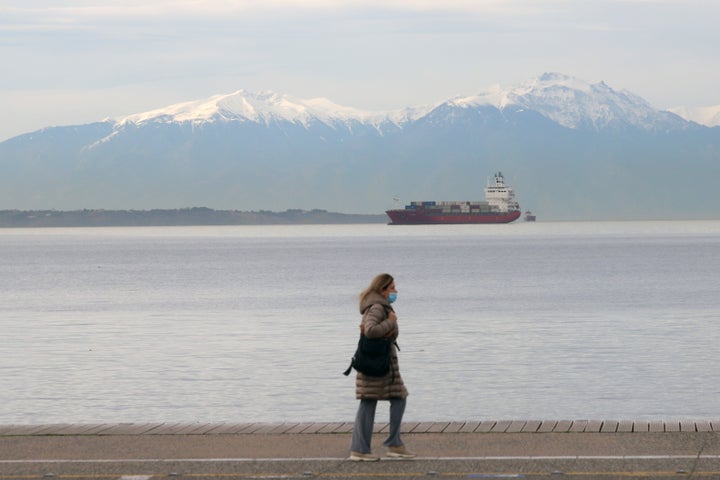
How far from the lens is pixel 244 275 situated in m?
96.0

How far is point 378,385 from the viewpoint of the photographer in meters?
12.4

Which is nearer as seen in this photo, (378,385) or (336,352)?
(378,385)

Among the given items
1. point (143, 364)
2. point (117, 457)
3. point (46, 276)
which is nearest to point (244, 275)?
point (46, 276)

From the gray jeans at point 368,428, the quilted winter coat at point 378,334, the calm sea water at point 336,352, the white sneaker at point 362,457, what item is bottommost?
the calm sea water at point 336,352

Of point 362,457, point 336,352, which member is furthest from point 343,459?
point 336,352

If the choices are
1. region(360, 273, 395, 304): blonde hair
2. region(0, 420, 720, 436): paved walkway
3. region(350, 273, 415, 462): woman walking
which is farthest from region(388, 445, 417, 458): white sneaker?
region(360, 273, 395, 304): blonde hair

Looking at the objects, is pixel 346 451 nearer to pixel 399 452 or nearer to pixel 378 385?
pixel 399 452

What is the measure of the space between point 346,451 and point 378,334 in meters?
1.39

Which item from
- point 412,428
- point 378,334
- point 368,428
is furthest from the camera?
point 412,428

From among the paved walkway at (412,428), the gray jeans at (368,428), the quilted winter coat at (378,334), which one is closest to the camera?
the quilted winter coat at (378,334)

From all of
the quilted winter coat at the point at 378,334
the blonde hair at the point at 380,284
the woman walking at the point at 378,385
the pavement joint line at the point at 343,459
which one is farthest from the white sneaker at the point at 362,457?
the blonde hair at the point at 380,284

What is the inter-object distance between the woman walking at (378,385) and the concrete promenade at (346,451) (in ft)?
0.68

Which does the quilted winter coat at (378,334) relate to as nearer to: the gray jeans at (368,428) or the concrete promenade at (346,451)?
the gray jeans at (368,428)

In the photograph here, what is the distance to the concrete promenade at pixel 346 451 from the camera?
11.4 meters
